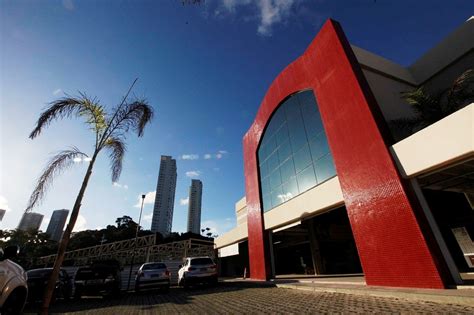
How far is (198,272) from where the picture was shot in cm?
1332

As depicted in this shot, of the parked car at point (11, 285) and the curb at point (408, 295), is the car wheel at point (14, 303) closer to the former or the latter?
the parked car at point (11, 285)

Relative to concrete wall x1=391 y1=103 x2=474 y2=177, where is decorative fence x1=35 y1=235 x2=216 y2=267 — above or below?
above

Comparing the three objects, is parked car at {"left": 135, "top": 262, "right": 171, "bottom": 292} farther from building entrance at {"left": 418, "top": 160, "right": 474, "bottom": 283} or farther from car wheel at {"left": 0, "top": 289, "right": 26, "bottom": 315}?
building entrance at {"left": 418, "top": 160, "right": 474, "bottom": 283}

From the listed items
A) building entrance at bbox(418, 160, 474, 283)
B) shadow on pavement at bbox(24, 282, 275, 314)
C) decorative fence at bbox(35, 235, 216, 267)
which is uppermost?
decorative fence at bbox(35, 235, 216, 267)

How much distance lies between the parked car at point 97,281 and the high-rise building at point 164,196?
49.8 m

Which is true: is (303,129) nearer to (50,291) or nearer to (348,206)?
(348,206)

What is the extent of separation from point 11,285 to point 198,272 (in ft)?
35.4

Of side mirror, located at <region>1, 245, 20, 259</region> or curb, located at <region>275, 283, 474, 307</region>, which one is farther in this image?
curb, located at <region>275, 283, 474, 307</region>

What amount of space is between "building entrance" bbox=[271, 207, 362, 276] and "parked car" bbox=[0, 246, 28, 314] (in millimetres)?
15003

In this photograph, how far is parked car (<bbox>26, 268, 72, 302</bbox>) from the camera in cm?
920

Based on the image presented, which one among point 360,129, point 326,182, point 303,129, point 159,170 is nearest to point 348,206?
Answer: point 326,182

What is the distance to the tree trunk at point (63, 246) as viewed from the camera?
4.88 meters

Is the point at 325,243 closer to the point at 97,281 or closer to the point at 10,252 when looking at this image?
the point at 97,281

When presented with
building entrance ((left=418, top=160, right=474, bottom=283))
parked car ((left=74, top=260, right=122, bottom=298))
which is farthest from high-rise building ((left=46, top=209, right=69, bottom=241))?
building entrance ((left=418, top=160, right=474, bottom=283))
